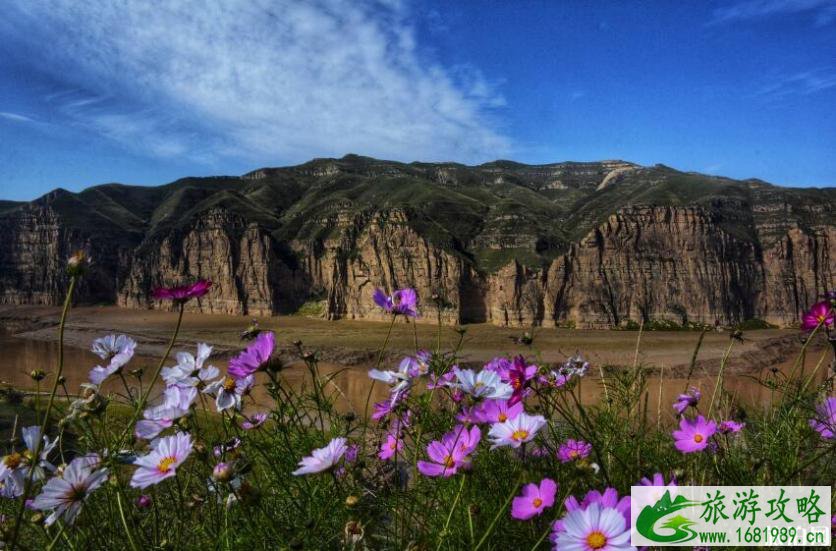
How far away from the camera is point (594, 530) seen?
43.6 inches

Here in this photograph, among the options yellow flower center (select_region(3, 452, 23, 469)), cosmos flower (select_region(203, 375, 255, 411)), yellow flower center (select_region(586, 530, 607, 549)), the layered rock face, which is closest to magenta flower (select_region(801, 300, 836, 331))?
yellow flower center (select_region(586, 530, 607, 549))

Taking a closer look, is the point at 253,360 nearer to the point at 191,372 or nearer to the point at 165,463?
the point at 191,372

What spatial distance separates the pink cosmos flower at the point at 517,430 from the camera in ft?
4.42

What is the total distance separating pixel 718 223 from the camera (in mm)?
62906

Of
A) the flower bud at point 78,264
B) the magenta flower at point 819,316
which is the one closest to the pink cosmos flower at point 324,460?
the flower bud at point 78,264

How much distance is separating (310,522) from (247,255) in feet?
282

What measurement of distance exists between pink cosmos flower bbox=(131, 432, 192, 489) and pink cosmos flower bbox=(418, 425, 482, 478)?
638mm

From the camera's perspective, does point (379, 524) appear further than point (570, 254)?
No

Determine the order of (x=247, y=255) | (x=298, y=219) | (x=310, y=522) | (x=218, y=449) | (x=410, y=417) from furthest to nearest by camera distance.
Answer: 1. (x=298, y=219)
2. (x=247, y=255)
3. (x=410, y=417)
4. (x=218, y=449)
5. (x=310, y=522)

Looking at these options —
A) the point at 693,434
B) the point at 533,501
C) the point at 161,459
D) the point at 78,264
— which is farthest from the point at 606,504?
the point at 78,264

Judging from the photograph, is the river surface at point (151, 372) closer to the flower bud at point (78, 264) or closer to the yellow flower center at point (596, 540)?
the flower bud at point (78, 264)

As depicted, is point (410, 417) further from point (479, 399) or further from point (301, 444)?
point (479, 399)

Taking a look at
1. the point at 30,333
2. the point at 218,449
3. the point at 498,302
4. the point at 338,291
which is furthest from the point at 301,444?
the point at 30,333

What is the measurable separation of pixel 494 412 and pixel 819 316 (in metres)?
1.76
